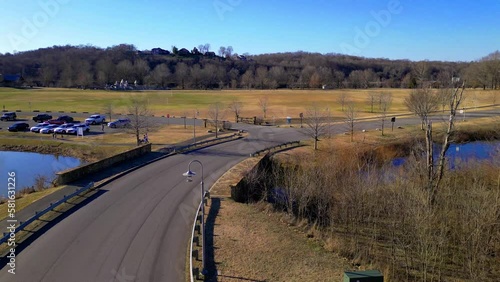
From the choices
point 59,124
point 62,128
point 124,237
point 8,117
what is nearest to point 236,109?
point 62,128

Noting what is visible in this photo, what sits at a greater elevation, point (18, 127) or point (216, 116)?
point (216, 116)

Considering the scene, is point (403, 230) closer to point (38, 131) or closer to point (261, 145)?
point (261, 145)

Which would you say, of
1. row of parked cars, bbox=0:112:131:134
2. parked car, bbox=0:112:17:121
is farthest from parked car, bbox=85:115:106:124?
parked car, bbox=0:112:17:121

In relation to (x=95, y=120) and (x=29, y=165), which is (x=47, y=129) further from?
(x=29, y=165)

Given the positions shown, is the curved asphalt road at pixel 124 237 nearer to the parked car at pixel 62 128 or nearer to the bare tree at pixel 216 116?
the bare tree at pixel 216 116

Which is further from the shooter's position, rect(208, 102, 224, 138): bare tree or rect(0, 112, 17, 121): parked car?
rect(0, 112, 17, 121): parked car

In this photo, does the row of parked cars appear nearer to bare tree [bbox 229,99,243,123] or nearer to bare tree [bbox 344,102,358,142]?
bare tree [bbox 229,99,243,123]

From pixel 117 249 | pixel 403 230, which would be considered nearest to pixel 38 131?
pixel 117 249

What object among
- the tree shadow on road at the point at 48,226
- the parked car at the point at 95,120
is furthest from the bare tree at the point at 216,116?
the tree shadow on road at the point at 48,226
